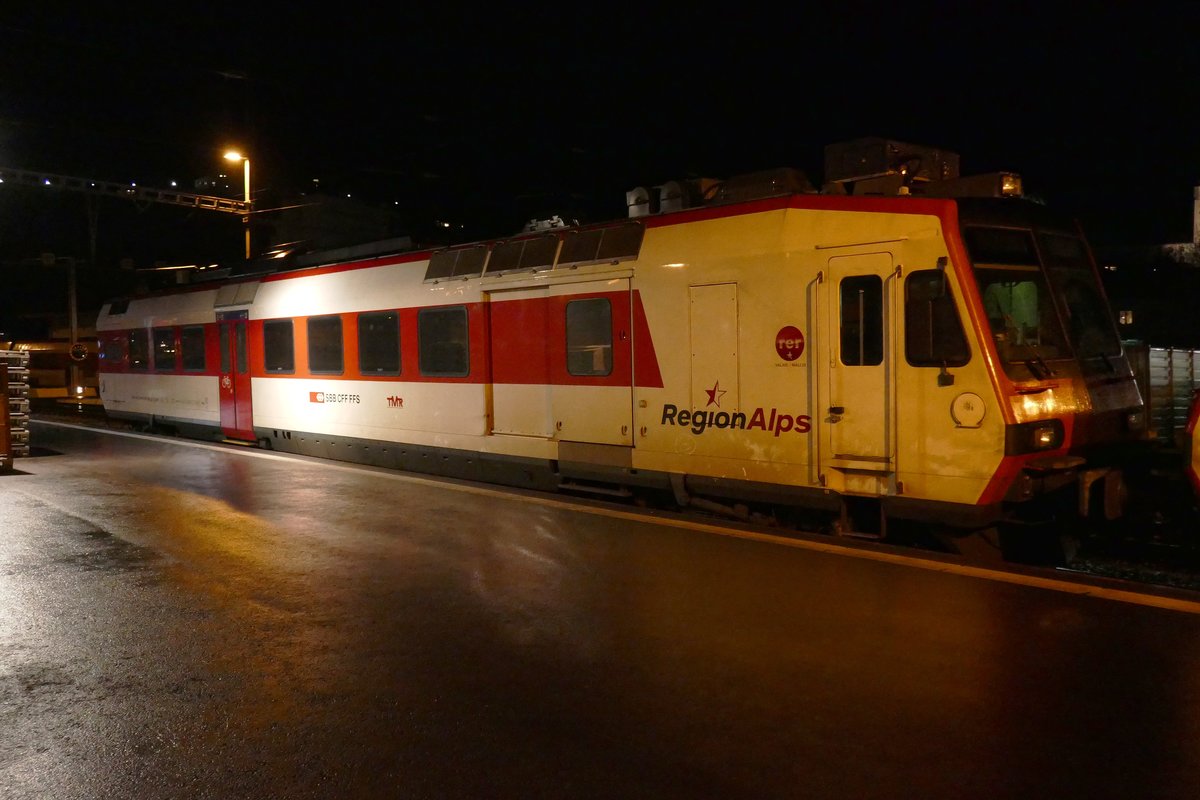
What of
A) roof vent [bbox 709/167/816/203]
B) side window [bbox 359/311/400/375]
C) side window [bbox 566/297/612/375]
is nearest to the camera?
roof vent [bbox 709/167/816/203]

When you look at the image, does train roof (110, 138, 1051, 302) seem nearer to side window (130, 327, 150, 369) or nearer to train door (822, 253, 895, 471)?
train door (822, 253, 895, 471)

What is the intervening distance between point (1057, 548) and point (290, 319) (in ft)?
35.7

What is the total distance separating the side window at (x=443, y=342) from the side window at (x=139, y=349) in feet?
31.7

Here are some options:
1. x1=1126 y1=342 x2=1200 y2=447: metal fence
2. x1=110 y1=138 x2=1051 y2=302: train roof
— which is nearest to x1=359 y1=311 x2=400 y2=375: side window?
x1=110 y1=138 x2=1051 y2=302: train roof

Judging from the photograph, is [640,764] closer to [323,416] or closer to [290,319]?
[323,416]

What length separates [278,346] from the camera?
14.7 meters

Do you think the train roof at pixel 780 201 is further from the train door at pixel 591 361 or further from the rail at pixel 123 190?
the rail at pixel 123 190

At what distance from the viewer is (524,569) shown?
705cm

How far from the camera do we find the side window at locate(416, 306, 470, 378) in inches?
438

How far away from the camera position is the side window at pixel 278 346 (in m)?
14.3

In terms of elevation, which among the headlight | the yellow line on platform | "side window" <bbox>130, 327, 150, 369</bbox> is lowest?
the yellow line on platform

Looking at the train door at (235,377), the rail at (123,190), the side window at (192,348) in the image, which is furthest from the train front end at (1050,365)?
the rail at (123,190)

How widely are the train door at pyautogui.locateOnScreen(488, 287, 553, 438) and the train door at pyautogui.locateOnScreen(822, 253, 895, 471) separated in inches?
137

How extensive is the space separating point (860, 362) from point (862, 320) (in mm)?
328
